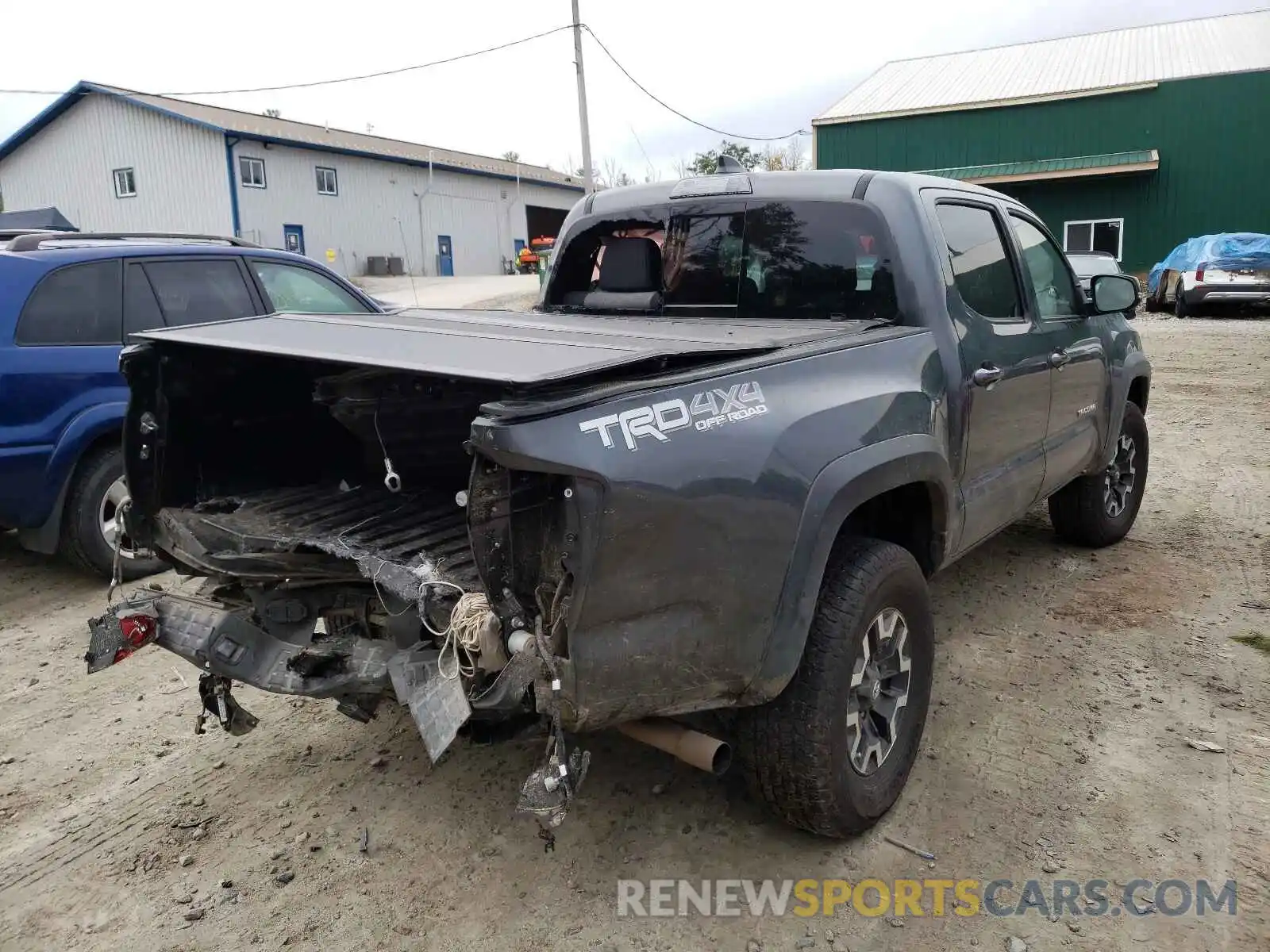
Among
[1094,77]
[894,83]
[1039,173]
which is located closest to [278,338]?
[1039,173]

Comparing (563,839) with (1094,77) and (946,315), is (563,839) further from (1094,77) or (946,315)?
(1094,77)

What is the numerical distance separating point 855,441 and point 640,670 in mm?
962

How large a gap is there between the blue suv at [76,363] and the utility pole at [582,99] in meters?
15.4

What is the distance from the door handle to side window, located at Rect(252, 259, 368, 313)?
4373 mm

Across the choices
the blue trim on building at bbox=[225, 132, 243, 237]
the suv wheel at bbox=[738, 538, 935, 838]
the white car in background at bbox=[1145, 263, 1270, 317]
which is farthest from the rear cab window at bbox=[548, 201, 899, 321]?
the blue trim on building at bbox=[225, 132, 243, 237]

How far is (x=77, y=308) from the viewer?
5.21 meters

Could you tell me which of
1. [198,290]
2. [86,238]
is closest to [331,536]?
[198,290]

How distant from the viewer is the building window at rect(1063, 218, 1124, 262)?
23531 millimetres

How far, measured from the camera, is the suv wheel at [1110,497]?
532cm

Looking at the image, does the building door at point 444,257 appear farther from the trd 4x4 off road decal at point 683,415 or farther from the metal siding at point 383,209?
the trd 4x4 off road decal at point 683,415

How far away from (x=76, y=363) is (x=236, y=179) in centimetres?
2650

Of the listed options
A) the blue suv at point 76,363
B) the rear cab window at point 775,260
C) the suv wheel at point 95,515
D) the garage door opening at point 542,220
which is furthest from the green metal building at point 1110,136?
the suv wheel at point 95,515

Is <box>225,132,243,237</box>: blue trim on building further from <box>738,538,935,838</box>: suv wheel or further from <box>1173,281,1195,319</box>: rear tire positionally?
<box>738,538,935,838</box>: suv wheel

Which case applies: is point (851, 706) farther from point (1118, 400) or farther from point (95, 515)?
point (95, 515)
